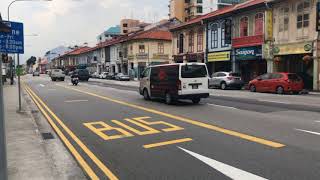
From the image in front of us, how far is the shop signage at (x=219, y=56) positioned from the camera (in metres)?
41.5

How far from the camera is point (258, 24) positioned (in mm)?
37000

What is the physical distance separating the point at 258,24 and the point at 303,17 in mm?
5617

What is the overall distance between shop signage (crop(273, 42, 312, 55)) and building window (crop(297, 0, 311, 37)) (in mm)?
912

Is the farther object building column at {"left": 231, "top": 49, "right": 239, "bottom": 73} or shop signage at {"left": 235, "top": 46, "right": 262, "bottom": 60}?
building column at {"left": 231, "top": 49, "right": 239, "bottom": 73}

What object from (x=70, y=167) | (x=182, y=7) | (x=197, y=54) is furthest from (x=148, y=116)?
(x=182, y=7)

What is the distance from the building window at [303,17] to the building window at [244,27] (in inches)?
268

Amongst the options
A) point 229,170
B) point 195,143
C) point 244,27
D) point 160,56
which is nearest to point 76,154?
point 195,143

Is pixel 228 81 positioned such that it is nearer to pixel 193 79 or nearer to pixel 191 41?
pixel 193 79

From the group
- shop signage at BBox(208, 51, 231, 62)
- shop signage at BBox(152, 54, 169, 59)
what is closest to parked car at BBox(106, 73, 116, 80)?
shop signage at BBox(152, 54, 169, 59)

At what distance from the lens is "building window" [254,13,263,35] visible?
36.6 meters

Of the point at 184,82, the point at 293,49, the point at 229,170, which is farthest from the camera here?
the point at 293,49

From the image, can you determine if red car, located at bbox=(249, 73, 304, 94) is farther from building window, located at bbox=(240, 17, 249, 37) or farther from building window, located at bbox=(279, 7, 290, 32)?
building window, located at bbox=(240, 17, 249, 37)

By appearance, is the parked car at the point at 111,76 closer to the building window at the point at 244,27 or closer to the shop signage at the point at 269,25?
the building window at the point at 244,27

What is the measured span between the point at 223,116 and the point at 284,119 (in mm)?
2081
